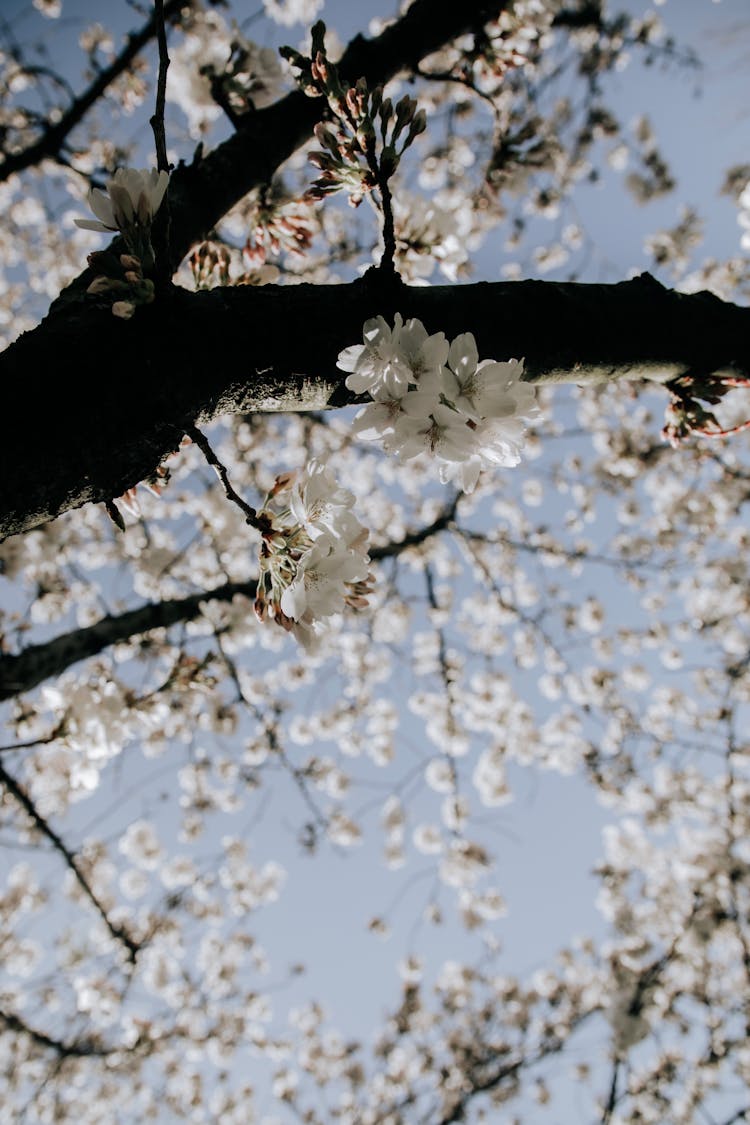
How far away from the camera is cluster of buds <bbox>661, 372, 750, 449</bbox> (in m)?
1.57

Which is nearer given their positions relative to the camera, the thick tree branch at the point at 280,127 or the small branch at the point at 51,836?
the thick tree branch at the point at 280,127

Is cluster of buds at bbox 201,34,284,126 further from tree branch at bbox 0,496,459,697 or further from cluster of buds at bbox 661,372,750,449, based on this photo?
tree branch at bbox 0,496,459,697

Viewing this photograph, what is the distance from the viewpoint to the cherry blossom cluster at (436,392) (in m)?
1.08

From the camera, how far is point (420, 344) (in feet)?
3.60

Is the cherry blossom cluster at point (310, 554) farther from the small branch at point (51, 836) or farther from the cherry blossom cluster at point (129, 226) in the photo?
the small branch at point (51, 836)

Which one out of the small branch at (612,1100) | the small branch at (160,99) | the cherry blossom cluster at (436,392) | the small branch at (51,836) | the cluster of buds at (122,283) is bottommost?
the small branch at (612,1100)

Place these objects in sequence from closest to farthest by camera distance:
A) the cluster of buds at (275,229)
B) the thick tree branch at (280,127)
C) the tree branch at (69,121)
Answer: the thick tree branch at (280,127), the cluster of buds at (275,229), the tree branch at (69,121)

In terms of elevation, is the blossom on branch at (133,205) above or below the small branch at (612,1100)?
above

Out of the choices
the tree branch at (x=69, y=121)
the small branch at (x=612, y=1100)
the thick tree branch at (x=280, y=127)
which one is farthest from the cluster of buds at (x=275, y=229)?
the small branch at (x=612, y=1100)

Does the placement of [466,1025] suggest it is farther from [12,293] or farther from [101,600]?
[12,293]

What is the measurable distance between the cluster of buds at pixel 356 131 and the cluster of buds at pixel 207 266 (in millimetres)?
412

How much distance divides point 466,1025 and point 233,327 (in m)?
10.4

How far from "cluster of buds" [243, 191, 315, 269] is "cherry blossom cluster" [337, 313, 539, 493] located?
4.02ft

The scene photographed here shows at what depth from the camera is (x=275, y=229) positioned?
2107mm
